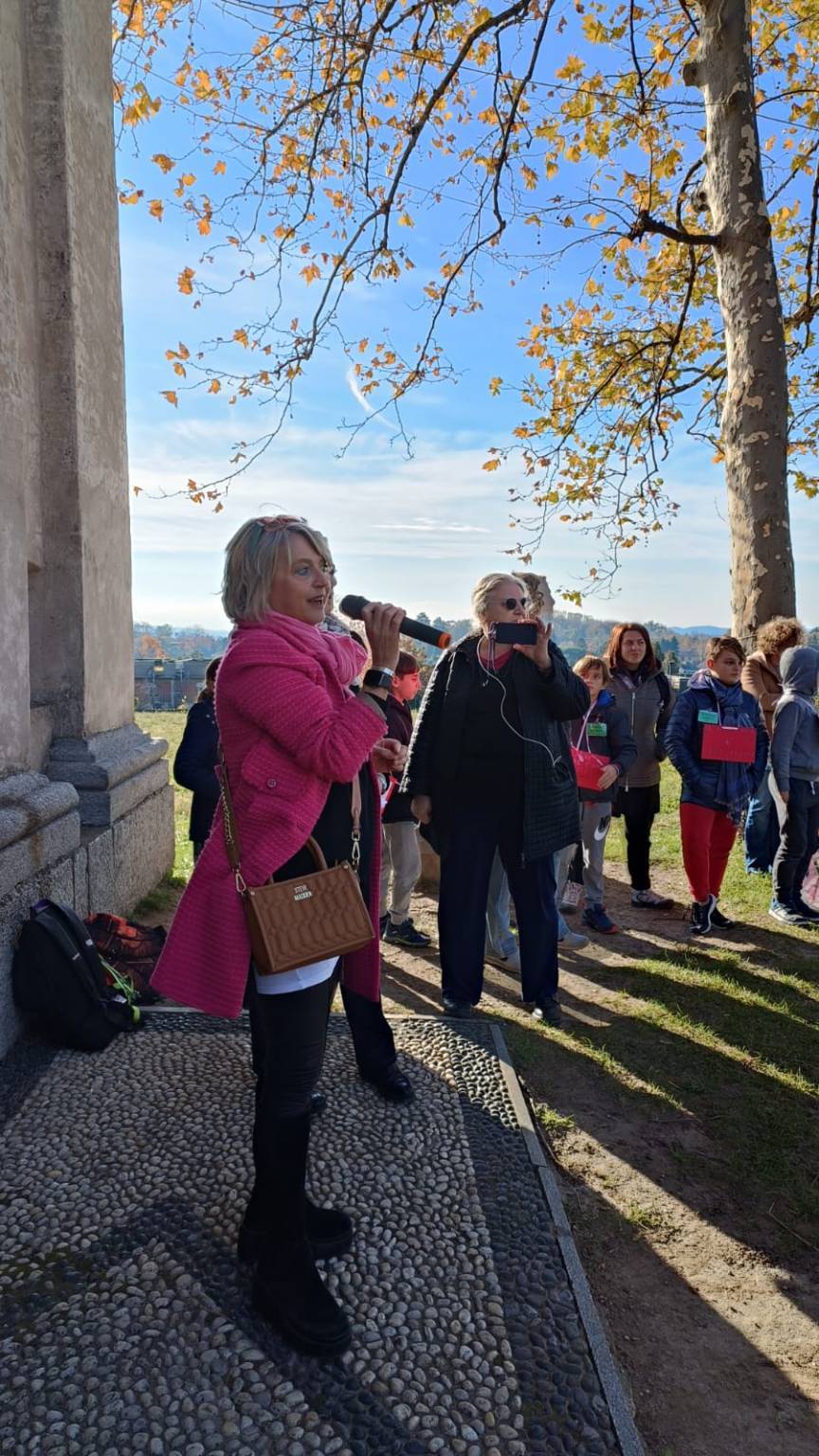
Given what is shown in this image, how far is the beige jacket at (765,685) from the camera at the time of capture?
21.9ft

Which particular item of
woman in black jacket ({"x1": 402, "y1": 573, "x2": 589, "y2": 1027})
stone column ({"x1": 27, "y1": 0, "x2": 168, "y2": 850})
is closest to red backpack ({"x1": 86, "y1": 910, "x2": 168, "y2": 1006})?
stone column ({"x1": 27, "y1": 0, "x2": 168, "y2": 850})

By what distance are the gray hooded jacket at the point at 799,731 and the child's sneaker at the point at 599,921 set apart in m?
1.46

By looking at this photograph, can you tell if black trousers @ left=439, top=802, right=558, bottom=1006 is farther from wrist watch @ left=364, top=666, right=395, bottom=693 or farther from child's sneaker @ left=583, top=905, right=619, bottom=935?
wrist watch @ left=364, top=666, right=395, bottom=693

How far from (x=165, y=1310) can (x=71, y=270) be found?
188 inches

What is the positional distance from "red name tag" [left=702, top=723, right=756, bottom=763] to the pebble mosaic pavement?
290cm

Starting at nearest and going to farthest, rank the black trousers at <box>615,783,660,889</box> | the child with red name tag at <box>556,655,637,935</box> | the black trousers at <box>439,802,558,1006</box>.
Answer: the black trousers at <box>439,802,558,1006</box>, the child with red name tag at <box>556,655,637,935</box>, the black trousers at <box>615,783,660,889</box>

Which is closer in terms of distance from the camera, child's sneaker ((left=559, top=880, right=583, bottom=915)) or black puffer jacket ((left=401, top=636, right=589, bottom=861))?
black puffer jacket ((left=401, top=636, right=589, bottom=861))

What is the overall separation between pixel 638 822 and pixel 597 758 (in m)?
0.84

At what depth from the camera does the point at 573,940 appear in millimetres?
5465

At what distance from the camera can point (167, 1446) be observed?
5.70 feet

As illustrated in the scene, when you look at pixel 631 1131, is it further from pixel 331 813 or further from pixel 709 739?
pixel 709 739

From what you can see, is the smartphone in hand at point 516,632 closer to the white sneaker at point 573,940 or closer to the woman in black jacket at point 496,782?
the woman in black jacket at point 496,782

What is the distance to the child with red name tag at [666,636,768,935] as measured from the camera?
213 inches

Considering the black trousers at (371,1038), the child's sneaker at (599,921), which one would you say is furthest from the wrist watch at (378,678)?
the child's sneaker at (599,921)
